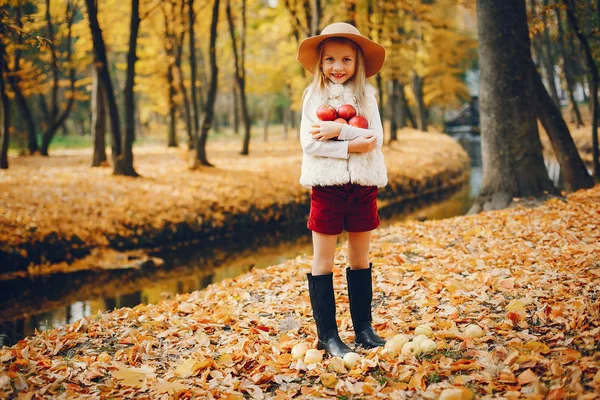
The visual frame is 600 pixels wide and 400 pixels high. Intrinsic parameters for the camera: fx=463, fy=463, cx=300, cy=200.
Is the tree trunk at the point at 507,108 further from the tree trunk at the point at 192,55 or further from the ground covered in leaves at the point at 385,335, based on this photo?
the tree trunk at the point at 192,55

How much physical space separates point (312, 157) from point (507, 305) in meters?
2.13

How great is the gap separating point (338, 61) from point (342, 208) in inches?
42.1

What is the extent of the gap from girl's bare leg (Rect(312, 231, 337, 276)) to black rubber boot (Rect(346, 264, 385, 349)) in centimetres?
26

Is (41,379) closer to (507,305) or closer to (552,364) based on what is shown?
(552,364)

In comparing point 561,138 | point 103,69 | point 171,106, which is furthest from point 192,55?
point 561,138

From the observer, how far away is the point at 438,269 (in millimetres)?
5340

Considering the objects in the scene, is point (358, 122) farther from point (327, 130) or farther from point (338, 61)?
point (338, 61)

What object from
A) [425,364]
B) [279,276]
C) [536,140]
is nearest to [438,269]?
[279,276]

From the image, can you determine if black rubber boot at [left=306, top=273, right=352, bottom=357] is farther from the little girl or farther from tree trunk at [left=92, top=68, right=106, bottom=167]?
tree trunk at [left=92, top=68, right=106, bottom=167]

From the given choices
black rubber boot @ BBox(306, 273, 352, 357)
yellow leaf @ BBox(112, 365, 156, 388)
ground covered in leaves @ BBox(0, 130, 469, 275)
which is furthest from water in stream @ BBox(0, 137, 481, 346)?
black rubber boot @ BBox(306, 273, 352, 357)

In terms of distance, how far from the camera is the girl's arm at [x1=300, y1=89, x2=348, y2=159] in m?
3.21

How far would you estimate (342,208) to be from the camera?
3.35 m

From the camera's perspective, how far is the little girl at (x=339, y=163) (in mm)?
3242

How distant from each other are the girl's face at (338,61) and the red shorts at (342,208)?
81cm
